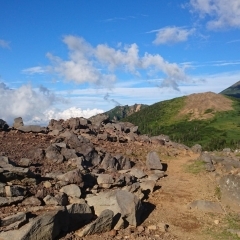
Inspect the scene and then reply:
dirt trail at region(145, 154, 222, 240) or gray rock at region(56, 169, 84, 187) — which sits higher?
gray rock at region(56, 169, 84, 187)

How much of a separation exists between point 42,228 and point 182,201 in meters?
11.4

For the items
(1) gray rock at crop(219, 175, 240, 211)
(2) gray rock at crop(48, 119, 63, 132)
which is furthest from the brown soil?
(2) gray rock at crop(48, 119, 63, 132)

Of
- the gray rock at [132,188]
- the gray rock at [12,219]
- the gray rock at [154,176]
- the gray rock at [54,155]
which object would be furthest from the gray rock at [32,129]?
the gray rock at [12,219]

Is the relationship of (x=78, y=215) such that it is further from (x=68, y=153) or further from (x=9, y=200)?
(x=68, y=153)

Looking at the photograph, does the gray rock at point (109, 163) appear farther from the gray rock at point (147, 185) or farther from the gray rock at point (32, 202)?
the gray rock at point (32, 202)

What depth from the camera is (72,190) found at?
18.8 meters

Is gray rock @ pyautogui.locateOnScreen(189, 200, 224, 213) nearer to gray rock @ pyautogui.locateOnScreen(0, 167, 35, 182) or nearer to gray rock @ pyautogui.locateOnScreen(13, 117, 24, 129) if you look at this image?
Result: gray rock @ pyautogui.locateOnScreen(0, 167, 35, 182)

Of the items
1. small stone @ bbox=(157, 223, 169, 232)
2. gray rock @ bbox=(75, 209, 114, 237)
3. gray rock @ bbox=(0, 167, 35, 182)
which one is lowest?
small stone @ bbox=(157, 223, 169, 232)

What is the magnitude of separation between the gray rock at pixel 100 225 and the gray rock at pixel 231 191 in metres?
9.11

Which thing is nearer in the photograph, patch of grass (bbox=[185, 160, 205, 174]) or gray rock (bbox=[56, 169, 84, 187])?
gray rock (bbox=[56, 169, 84, 187])

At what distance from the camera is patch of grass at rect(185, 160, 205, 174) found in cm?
2917

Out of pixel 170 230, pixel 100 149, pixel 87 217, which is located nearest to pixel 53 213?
pixel 87 217

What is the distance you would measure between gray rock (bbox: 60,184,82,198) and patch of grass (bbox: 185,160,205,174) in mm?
13523

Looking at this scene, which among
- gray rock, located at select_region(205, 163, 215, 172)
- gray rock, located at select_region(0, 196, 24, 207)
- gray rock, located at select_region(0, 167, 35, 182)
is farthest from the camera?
gray rock, located at select_region(205, 163, 215, 172)
